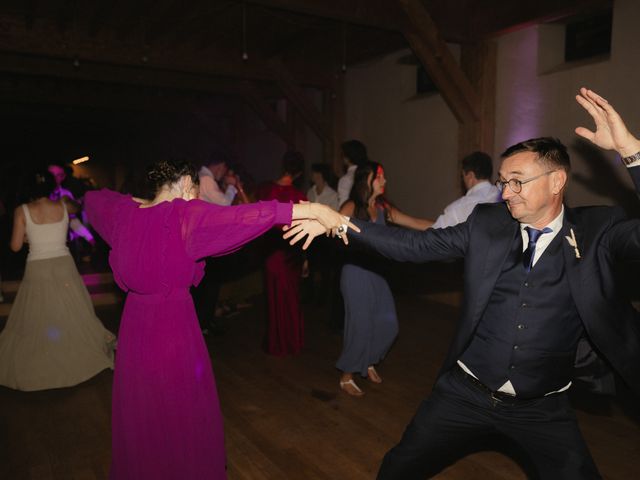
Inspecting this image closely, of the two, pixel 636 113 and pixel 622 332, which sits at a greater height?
pixel 636 113

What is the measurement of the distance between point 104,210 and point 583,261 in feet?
6.37

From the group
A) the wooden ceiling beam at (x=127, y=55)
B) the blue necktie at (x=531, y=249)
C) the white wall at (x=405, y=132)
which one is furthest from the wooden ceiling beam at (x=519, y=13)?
the blue necktie at (x=531, y=249)

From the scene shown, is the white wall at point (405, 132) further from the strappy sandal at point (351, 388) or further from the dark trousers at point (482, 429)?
the dark trousers at point (482, 429)

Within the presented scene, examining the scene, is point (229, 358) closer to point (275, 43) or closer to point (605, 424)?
point (605, 424)

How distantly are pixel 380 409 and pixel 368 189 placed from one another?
1551 mm

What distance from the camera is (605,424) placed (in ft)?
11.5

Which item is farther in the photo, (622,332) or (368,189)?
(368,189)

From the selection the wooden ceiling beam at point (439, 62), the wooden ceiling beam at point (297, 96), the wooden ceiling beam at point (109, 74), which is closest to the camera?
the wooden ceiling beam at point (439, 62)

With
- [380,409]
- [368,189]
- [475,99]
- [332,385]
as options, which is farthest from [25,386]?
[475,99]

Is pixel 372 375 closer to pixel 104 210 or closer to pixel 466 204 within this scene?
pixel 466 204

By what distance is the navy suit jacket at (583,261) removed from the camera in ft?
6.02

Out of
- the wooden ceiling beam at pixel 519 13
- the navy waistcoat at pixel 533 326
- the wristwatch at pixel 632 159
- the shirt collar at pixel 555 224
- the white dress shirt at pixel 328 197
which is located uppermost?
the wooden ceiling beam at pixel 519 13

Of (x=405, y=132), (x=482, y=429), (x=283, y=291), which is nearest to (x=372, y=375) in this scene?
(x=283, y=291)

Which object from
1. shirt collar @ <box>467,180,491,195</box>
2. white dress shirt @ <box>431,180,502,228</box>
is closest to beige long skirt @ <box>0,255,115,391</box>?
white dress shirt @ <box>431,180,502,228</box>
